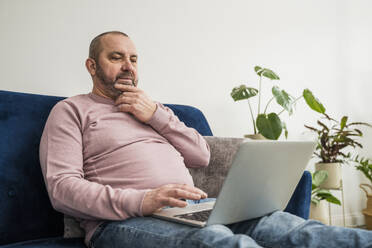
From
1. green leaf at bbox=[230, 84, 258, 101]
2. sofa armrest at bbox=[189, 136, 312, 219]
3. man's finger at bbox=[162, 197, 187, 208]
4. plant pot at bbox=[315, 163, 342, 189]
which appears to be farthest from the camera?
plant pot at bbox=[315, 163, 342, 189]

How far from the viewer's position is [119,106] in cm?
127

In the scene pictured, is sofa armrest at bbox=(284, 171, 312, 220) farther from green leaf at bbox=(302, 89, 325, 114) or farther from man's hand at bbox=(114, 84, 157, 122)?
green leaf at bbox=(302, 89, 325, 114)

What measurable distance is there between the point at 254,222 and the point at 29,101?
932mm

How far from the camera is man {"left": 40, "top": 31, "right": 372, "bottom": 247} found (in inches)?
31.7

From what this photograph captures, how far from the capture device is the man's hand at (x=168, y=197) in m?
0.88

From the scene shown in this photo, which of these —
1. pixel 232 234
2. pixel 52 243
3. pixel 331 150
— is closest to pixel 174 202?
pixel 232 234

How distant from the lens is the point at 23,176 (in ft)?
3.91

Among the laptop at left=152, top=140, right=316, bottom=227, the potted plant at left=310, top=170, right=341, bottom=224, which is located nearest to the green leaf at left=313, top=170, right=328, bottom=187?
the potted plant at left=310, top=170, right=341, bottom=224

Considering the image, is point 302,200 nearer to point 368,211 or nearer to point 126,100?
point 126,100

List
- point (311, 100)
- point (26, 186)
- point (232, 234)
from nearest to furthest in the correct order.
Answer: point (232, 234) < point (26, 186) < point (311, 100)

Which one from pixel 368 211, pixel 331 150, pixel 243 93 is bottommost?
pixel 368 211

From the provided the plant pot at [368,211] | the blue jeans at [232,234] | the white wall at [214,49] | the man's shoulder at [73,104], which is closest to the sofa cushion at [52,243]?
the blue jeans at [232,234]

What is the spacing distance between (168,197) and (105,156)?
347 mm

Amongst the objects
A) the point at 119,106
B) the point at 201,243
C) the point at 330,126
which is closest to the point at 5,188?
the point at 119,106
